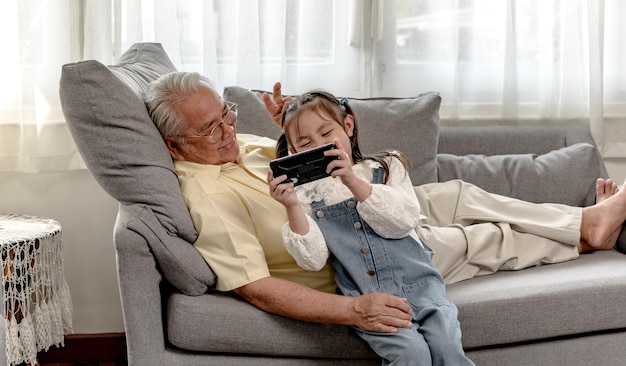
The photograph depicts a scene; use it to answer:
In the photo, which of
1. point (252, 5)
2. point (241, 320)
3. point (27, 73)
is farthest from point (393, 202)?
point (27, 73)

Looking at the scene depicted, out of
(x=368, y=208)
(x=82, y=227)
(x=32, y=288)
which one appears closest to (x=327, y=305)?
(x=368, y=208)

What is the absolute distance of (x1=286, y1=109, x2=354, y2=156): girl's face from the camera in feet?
7.07

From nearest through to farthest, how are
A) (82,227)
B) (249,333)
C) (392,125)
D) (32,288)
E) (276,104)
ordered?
(249,333) → (276,104) → (32,288) → (392,125) → (82,227)

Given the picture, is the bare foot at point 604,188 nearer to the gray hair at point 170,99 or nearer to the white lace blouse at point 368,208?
the white lace blouse at point 368,208

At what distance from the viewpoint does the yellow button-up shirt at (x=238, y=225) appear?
7.04 feet

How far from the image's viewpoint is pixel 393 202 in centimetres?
209

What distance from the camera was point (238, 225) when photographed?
7.22 ft

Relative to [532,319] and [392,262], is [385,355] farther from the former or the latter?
[532,319]

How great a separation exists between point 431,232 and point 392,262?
1.25 feet

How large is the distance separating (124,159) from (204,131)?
9.0 inches

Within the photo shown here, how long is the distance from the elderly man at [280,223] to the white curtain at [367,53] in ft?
1.92

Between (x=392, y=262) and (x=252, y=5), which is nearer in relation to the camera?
(x=392, y=262)

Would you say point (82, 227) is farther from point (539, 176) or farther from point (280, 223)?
point (539, 176)

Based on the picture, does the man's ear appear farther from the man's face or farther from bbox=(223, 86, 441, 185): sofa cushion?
bbox=(223, 86, 441, 185): sofa cushion
